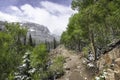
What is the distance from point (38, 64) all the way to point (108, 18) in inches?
761

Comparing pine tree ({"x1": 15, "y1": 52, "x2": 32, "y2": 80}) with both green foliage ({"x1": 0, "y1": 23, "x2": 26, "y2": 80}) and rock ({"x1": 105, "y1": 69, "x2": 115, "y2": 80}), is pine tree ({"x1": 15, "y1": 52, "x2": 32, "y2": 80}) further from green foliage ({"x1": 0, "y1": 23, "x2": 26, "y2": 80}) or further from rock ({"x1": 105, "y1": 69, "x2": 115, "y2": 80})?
green foliage ({"x1": 0, "y1": 23, "x2": 26, "y2": 80})

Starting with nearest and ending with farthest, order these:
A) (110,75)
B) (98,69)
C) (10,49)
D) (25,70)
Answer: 1. (110,75)
2. (25,70)
3. (98,69)
4. (10,49)

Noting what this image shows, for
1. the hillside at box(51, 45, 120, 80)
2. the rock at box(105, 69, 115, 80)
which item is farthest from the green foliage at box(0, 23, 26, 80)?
the rock at box(105, 69, 115, 80)

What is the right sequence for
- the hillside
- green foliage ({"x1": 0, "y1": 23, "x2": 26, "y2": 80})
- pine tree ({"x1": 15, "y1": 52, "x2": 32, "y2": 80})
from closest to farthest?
the hillside < pine tree ({"x1": 15, "y1": 52, "x2": 32, "y2": 80}) < green foliage ({"x1": 0, "y1": 23, "x2": 26, "y2": 80})

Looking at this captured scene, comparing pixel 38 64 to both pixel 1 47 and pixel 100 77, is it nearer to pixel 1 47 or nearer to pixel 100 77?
pixel 1 47

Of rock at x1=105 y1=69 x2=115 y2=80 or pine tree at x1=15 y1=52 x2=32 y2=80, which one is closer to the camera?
rock at x1=105 y1=69 x2=115 y2=80

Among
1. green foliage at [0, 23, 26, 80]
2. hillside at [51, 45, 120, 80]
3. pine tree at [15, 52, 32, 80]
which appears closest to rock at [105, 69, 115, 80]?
hillside at [51, 45, 120, 80]

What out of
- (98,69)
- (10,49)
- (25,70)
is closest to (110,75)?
(98,69)

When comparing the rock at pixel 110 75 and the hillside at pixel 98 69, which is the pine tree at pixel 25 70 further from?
the rock at pixel 110 75

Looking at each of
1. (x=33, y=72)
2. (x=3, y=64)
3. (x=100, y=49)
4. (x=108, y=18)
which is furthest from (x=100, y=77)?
(x=3, y=64)

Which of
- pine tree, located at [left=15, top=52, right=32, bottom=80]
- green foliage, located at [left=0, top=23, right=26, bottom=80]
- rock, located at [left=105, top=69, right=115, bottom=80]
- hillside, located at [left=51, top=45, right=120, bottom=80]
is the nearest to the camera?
rock, located at [left=105, top=69, right=115, bottom=80]

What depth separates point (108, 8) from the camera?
138 ft

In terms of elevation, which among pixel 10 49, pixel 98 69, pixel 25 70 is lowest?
pixel 98 69

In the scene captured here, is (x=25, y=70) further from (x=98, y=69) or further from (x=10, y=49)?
(x=10, y=49)
